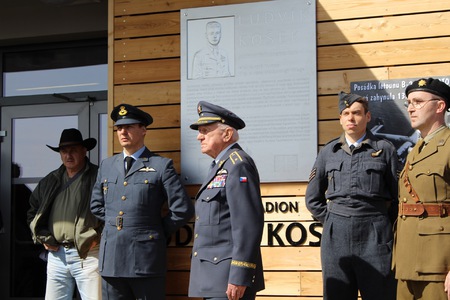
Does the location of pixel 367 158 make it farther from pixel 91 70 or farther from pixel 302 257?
pixel 91 70

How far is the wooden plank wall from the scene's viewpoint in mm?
4543

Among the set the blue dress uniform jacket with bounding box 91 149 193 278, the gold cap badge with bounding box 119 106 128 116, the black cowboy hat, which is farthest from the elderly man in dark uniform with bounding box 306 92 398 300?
the black cowboy hat

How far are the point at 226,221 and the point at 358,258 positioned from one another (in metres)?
0.86

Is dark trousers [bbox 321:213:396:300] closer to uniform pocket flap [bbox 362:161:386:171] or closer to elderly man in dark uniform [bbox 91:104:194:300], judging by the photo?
uniform pocket flap [bbox 362:161:386:171]

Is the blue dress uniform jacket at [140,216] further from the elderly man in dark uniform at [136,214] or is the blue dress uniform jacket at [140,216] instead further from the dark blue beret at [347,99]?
the dark blue beret at [347,99]

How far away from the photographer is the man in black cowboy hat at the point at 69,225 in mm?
5016

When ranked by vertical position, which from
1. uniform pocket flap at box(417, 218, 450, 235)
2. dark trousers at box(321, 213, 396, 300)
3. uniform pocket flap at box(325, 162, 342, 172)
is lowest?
dark trousers at box(321, 213, 396, 300)

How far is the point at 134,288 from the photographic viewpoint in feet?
14.5

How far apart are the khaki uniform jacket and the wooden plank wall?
1117mm

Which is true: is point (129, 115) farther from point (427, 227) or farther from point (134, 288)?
point (427, 227)

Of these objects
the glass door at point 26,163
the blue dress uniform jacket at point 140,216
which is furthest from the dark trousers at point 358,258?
the glass door at point 26,163

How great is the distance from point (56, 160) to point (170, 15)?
2002 millimetres

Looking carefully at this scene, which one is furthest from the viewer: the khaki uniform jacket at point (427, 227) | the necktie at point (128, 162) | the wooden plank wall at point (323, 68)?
the necktie at point (128, 162)

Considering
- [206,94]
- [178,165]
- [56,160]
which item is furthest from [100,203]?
[56,160]
